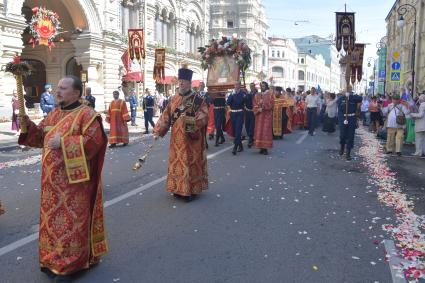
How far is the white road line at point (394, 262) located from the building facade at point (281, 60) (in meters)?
84.0

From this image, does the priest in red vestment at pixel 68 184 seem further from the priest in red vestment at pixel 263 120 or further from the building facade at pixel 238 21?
the building facade at pixel 238 21

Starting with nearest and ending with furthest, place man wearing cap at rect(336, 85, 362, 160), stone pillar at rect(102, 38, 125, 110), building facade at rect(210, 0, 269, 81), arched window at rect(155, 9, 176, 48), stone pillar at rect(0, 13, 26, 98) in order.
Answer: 1. man wearing cap at rect(336, 85, 362, 160)
2. stone pillar at rect(0, 13, 26, 98)
3. stone pillar at rect(102, 38, 125, 110)
4. arched window at rect(155, 9, 176, 48)
5. building facade at rect(210, 0, 269, 81)

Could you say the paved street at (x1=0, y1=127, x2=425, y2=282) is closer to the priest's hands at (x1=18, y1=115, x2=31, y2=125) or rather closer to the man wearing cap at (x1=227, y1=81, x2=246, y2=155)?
the priest's hands at (x1=18, y1=115, x2=31, y2=125)

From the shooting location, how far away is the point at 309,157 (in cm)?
1108

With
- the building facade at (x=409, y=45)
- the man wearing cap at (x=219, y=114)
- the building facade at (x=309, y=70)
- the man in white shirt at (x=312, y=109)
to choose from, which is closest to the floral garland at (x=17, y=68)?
the man wearing cap at (x=219, y=114)

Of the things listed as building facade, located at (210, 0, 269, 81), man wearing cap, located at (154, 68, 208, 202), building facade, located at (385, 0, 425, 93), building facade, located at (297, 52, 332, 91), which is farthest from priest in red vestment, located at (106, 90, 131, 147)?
building facade, located at (297, 52, 332, 91)

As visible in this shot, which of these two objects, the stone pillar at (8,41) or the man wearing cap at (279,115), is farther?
the stone pillar at (8,41)

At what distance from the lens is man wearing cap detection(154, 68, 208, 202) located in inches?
250

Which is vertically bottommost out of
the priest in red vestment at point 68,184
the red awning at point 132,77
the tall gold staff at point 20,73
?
the priest in red vestment at point 68,184

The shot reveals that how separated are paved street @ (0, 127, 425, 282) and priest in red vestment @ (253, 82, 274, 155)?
7.40 ft

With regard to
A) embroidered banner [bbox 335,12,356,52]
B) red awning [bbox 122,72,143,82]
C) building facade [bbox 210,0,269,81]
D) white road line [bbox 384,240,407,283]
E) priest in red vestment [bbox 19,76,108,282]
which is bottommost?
white road line [bbox 384,240,407,283]

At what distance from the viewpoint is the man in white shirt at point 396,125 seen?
11.8m

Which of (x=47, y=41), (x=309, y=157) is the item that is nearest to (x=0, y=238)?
(x=309, y=157)

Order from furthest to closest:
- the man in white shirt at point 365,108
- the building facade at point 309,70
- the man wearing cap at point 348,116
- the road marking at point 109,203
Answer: the building facade at point 309,70
the man in white shirt at point 365,108
the man wearing cap at point 348,116
the road marking at point 109,203
